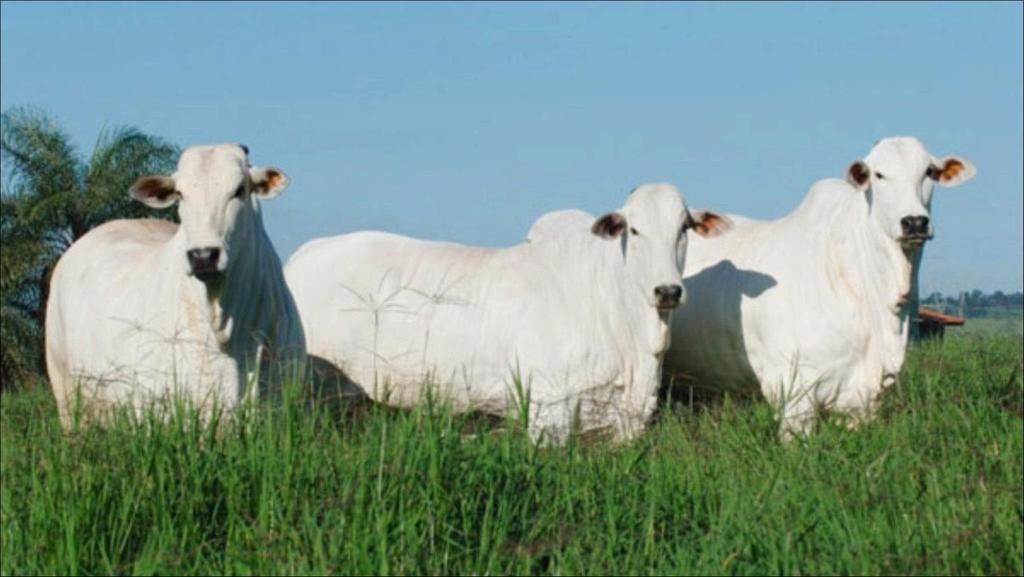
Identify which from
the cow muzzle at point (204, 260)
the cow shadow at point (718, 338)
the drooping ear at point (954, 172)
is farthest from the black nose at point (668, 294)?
the cow muzzle at point (204, 260)

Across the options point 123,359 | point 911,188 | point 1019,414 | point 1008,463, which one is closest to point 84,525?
point 123,359

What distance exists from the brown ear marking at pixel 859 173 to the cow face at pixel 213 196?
339 centimetres

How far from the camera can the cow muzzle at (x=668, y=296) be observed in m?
9.33

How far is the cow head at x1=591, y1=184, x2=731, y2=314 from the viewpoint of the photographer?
9453 millimetres

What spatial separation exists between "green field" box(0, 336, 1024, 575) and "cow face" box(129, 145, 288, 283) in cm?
121

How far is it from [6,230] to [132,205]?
1.64m

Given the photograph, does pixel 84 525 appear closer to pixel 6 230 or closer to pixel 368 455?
pixel 368 455

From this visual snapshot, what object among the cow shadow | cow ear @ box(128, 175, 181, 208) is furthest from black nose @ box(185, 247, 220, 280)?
the cow shadow

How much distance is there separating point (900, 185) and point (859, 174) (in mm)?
284

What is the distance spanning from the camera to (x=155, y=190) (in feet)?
28.2

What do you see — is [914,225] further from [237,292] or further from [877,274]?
[237,292]

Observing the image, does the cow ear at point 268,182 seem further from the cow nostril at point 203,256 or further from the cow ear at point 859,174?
the cow ear at point 859,174

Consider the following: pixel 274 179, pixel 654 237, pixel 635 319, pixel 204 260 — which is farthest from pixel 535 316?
pixel 204 260

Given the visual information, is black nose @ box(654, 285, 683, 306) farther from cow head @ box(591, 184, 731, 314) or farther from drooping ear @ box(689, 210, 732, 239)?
drooping ear @ box(689, 210, 732, 239)
